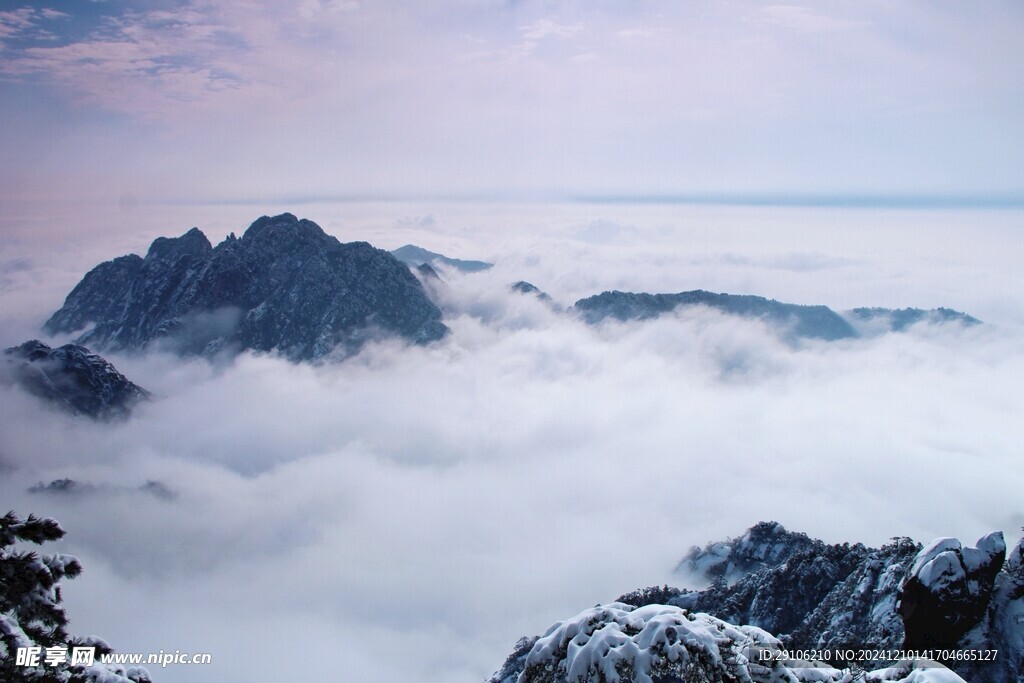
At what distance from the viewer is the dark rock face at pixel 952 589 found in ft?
130

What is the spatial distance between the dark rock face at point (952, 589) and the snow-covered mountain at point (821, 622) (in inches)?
2.7

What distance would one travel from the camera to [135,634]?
630 ft

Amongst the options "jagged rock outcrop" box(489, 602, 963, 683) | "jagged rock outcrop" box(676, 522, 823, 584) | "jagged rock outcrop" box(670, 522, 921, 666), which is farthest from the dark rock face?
"jagged rock outcrop" box(676, 522, 823, 584)

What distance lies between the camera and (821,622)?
211ft

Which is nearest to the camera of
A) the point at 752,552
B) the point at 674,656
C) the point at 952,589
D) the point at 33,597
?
the point at 33,597

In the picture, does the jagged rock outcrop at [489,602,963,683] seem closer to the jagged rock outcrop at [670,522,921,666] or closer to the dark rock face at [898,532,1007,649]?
the dark rock face at [898,532,1007,649]

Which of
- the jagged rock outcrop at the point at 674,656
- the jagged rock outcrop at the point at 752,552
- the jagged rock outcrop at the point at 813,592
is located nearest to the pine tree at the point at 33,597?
the jagged rock outcrop at the point at 674,656

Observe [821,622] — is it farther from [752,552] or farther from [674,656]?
[674,656]

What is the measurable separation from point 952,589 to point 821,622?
93.9 ft

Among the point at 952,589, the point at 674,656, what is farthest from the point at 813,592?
the point at 674,656

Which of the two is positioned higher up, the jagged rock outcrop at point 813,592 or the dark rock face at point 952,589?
the dark rock face at point 952,589

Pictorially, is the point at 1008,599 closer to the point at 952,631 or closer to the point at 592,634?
the point at 952,631

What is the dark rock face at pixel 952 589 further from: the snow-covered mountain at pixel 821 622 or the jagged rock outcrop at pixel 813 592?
the jagged rock outcrop at pixel 813 592

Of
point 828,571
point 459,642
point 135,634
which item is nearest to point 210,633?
point 135,634
